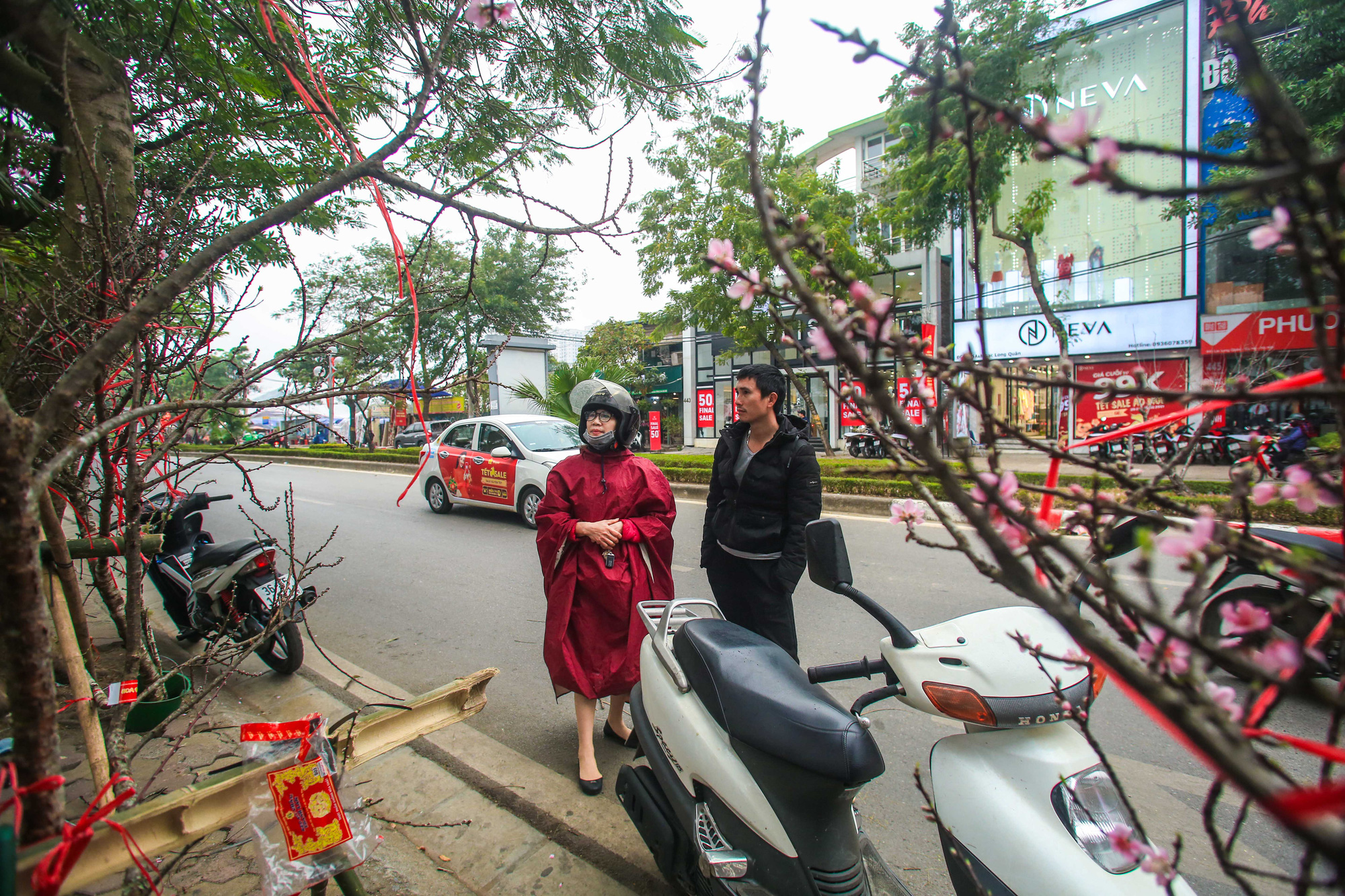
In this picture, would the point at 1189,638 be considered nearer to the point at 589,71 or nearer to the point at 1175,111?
the point at 589,71

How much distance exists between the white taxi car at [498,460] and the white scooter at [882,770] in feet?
19.4

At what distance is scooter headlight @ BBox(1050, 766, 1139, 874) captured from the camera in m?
1.33

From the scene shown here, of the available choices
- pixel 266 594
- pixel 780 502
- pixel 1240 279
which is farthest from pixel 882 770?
pixel 1240 279

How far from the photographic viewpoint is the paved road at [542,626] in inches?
91.3

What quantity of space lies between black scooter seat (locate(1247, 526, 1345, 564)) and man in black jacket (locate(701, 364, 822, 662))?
5.54 feet

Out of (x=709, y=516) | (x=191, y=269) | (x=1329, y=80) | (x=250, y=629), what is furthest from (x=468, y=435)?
(x=1329, y=80)

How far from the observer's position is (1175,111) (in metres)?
14.2

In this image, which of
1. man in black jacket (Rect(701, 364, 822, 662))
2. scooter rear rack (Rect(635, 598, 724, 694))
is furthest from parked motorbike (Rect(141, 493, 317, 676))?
man in black jacket (Rect(701, 364, 822, 662))

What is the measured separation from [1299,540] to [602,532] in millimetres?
2979

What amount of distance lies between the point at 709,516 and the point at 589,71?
1811 millimetres

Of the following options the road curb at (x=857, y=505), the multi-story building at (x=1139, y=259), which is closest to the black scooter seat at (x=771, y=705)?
the road curb at (x=857, y=505)

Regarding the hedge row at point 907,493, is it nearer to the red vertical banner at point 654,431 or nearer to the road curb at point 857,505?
the road curb at point 857,505

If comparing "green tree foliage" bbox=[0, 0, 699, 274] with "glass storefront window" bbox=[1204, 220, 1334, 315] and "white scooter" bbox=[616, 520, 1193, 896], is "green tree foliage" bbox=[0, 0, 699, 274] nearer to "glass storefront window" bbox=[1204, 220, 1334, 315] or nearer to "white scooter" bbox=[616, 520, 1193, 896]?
"white scooter" bbox=[616, 520, 1193, 896]

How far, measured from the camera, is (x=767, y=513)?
102 inches
